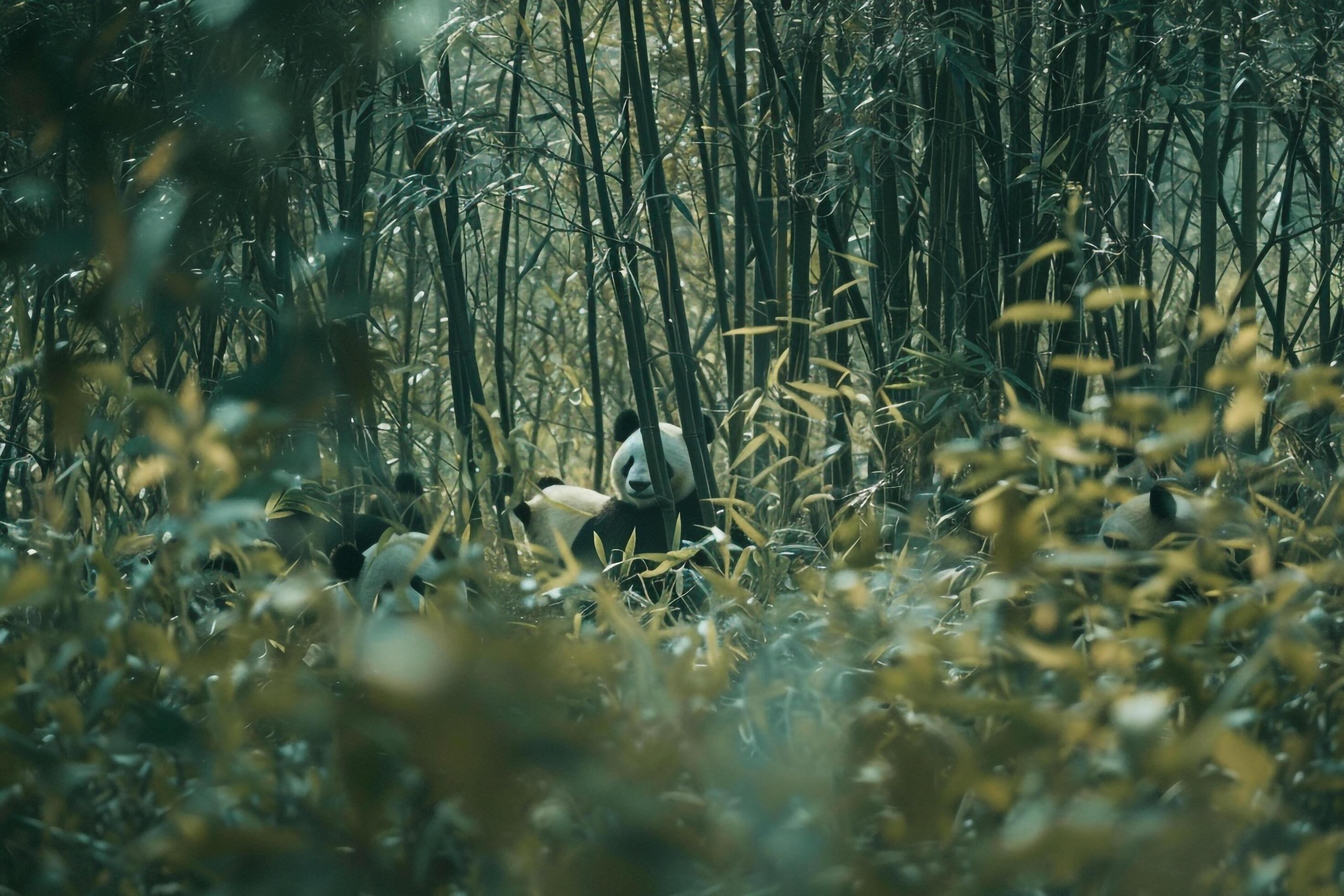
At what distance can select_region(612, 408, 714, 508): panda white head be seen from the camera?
2.32 m

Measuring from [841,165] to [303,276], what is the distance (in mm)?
1021

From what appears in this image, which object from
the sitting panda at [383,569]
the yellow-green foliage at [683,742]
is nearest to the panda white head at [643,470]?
the sitting panda at [383,569]

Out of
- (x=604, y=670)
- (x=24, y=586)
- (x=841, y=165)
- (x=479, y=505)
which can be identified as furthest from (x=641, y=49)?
(x=24, y=586)

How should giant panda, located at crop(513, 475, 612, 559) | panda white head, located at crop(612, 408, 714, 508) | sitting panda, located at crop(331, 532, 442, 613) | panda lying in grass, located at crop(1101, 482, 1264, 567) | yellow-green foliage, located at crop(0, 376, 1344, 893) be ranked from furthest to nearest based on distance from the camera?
1. giant panda, located at crop(513, 475, 612, 559)
2. panda white head, located at crop(612, 408, 714, 508)
3. sitting panda, located at crop(331, 532, 442, 613)
4. panda lying in grass, located at crop(1101, 482, 1264, 567)
5. yellow-green foliage, located at crop(0, 376, 1344, 893)

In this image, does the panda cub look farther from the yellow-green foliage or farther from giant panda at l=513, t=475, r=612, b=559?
the yellow-green foliage

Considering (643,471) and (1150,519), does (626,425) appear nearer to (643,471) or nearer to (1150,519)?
(643,471)

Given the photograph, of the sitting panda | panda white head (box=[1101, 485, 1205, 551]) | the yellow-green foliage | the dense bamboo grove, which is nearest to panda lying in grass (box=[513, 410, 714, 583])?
the dense bamboo grove

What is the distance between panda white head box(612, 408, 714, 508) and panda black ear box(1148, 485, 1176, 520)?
→ 897mm

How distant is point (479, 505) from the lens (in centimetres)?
175

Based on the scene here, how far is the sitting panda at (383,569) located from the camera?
6.06 ft

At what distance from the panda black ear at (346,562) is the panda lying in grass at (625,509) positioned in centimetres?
50

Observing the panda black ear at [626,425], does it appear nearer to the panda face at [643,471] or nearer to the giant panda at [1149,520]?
the panda face at [643,471]

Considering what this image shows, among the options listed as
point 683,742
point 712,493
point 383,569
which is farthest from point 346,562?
point 683,742

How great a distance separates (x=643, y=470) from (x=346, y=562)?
2.21ft
